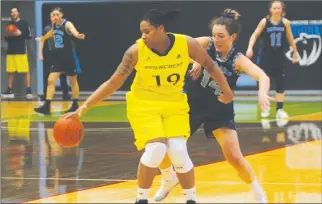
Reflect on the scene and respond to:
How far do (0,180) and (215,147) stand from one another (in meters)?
4.60

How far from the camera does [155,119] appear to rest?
799cm

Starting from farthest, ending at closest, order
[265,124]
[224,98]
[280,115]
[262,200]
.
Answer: [280,115]
[265,124]
[262,200]
[224,98]

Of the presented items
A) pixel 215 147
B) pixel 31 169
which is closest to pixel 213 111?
pixel 31 169

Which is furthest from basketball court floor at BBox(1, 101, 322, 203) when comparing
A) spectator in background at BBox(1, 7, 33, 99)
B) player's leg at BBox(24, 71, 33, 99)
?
spectator in background at BBox(1, 7, 33, 99)

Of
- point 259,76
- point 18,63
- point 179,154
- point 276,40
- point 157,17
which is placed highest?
point 157,17

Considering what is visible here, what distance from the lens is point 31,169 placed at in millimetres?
11969

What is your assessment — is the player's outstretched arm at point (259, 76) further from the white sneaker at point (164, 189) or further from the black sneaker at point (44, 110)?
the black sneaker at point (44, 110)

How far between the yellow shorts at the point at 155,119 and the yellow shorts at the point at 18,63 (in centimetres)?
1969

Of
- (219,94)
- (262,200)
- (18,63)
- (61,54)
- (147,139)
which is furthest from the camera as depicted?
(18,63)

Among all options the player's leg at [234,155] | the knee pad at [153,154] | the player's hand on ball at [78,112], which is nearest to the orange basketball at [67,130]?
the player's hand on ball at [78,112]

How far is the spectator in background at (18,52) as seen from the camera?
1070 inches

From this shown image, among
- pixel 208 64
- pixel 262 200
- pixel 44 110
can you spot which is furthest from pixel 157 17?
pixel 44 110

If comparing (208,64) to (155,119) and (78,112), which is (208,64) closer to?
(155,119)

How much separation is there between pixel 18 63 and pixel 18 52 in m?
0.35
